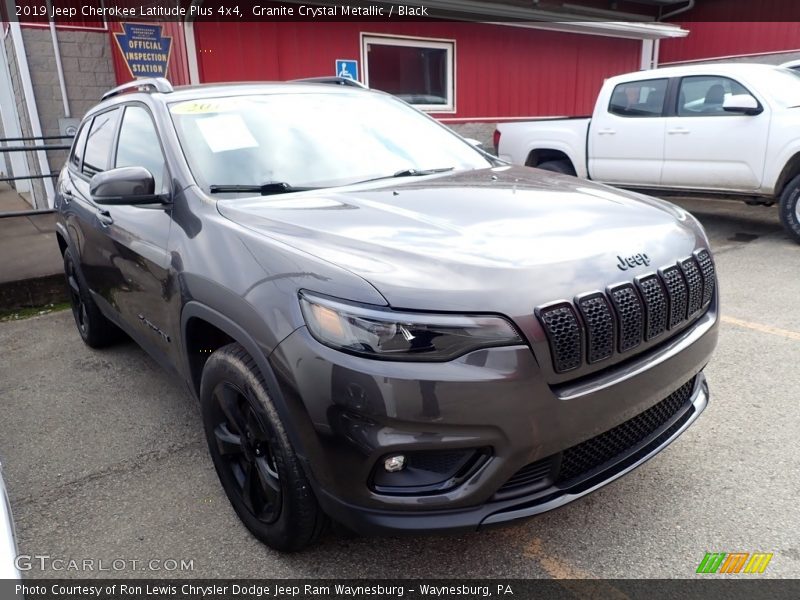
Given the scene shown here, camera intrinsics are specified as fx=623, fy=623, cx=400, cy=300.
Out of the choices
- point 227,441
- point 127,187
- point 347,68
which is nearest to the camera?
point 227,441

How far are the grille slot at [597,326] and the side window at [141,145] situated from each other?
192 cm

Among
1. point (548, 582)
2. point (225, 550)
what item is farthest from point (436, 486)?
point (225, 550)

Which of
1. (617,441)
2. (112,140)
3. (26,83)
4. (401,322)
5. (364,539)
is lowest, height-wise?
(364,539)

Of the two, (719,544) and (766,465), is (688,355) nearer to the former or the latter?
(719,544)

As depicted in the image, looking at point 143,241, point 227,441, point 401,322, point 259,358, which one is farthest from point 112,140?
point 401,322

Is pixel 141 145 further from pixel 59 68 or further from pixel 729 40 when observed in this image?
pixel 729 40

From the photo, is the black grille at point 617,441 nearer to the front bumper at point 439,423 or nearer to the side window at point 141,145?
the front bumper at point 439,423

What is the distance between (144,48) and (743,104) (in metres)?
7.31

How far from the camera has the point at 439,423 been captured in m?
1.76

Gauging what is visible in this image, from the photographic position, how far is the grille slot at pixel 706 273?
7.97 ft

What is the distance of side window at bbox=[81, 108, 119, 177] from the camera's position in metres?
3.75

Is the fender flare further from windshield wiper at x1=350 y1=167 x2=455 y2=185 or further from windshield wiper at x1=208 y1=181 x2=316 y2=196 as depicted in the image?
windshield wiper at x1=350 y1=167 x2=455 y2=185

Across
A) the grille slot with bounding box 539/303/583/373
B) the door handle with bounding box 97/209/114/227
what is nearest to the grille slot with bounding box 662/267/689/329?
the grille slot with bounding box 539/303/583/373

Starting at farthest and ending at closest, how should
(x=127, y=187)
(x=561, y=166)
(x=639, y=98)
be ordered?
(x=561, y=166)
(x=639, y=98)
(x=127, y=187)
